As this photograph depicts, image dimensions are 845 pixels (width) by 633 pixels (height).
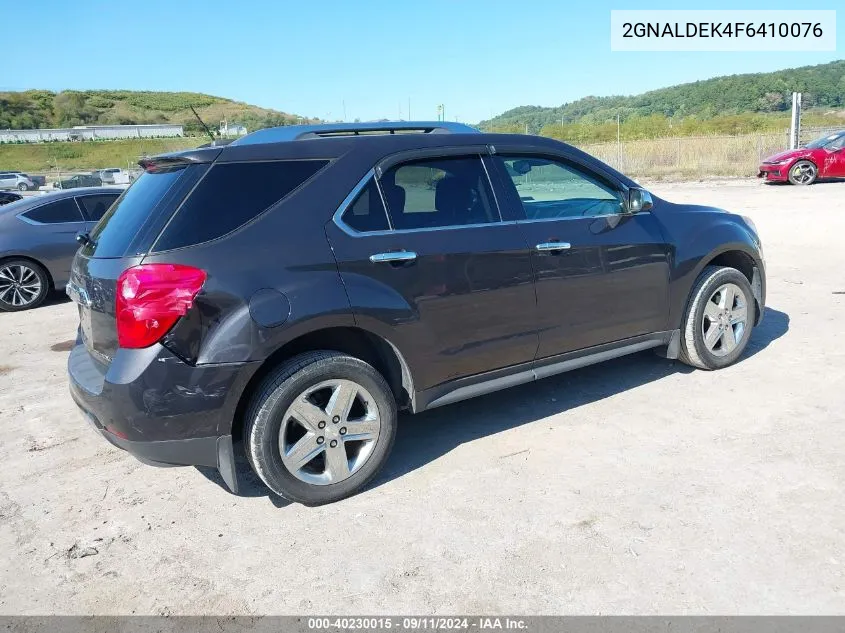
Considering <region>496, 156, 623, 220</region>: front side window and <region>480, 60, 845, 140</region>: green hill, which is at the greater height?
<region>480, 60, 845, 140</region>: green hill

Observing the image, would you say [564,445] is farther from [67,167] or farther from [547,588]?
[67,167]

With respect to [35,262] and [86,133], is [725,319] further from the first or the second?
[86,133]

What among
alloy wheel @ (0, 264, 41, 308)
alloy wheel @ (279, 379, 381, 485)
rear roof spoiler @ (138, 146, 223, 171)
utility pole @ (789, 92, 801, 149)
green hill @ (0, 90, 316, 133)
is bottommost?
alloy wheel @ (279, 379, 381, 485)

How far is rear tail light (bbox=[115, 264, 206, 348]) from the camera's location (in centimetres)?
305

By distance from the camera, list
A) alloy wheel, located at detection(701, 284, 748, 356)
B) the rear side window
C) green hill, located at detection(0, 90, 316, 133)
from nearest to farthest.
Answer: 1. the rear side window
2. alloy wheel, located at detection(701, 284, 748, 356)
3. green hill, located at detection(0, 90, 316, 133)

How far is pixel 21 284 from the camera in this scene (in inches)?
355

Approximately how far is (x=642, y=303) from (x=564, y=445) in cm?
120

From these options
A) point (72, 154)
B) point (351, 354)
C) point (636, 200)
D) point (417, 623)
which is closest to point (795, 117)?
point (636, 200)

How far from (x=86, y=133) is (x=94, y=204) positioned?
3862 inches

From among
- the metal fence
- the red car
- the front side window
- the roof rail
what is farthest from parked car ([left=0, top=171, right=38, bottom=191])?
the front side window

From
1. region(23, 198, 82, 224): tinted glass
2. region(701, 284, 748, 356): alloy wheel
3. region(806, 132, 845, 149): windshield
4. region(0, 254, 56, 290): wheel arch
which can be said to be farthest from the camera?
region(806, 132, 845, 149): windshield

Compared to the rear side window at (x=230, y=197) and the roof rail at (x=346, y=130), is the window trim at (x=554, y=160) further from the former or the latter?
the rear side window at (x=230, y=197)

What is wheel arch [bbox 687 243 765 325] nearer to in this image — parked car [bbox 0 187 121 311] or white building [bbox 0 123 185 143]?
parked car [bbox 0 187 121 311]

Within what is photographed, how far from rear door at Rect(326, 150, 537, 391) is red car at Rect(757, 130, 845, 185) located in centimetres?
1926
